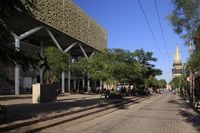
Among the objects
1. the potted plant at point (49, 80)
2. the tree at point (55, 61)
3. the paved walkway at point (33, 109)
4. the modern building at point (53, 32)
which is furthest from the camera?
the modern building at point (53, 32)

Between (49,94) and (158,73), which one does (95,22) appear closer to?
(158,73)

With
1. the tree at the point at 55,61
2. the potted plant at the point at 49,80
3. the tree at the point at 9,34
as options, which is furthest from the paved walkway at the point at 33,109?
the tree at the point at 55,61

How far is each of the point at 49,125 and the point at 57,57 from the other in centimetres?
3696

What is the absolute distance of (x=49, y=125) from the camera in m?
14.6

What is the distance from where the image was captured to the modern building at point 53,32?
57.1 metres

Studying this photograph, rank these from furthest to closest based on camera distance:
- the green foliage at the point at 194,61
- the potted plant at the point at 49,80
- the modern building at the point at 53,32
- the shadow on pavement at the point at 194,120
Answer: the modern building at the point at 53,32, the potted plant at the point at 49,80, the green foliage at the point at 194,61, the shadow on pavement at the point at 194,120

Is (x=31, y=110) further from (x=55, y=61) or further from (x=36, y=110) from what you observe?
(x=55, y=61)

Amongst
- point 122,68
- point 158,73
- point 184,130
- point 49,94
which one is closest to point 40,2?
point 122,68

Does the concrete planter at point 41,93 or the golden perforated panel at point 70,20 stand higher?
the golden perforated panel at point 70,20

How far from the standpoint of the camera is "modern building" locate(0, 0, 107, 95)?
57094 millimetres

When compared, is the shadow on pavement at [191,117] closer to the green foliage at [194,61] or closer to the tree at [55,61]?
the green foliage at [194,61]

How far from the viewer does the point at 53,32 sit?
6581 cm

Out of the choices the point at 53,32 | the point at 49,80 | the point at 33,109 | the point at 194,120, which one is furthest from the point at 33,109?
the point at 53,32

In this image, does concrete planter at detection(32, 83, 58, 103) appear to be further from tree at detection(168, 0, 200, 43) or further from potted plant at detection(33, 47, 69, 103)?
tree at detection(168, 0, 200, 43)
